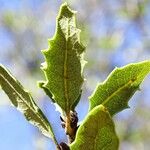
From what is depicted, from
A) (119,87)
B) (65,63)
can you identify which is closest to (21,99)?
(65,63)

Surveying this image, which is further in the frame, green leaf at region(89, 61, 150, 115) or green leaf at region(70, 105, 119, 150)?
green leaf at region(89, 61, 150, 115)

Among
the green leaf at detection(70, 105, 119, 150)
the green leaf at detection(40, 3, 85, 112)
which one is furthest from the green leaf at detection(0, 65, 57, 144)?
the green leaf at detection(70, 105, 119, 150)

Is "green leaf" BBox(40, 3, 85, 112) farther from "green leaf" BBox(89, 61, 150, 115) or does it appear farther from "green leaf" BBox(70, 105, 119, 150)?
"green leaf" BBox(70, 105, 119, 150)

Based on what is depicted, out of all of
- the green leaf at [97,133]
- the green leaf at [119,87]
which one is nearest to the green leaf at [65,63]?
the green leaf at [119,87]

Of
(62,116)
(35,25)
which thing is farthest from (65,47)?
(35,25)

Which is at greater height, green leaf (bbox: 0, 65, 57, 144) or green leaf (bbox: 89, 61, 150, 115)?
green leaf (bbox: 0, 65, 57, 144)

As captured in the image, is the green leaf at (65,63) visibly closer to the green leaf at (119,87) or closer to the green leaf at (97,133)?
the green leaf at (119,87)

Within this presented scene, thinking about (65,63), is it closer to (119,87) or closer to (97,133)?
(119,87)

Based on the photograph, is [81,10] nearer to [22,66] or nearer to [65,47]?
[22,66]
